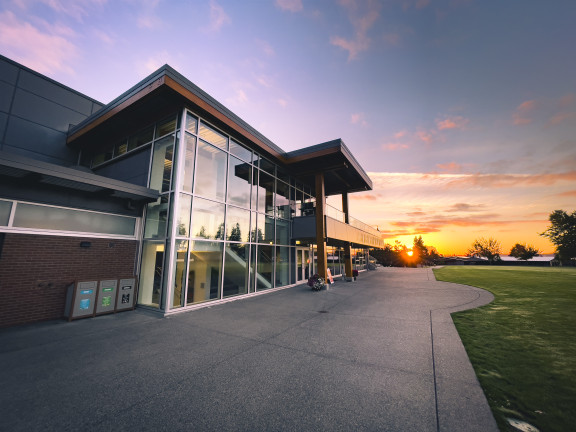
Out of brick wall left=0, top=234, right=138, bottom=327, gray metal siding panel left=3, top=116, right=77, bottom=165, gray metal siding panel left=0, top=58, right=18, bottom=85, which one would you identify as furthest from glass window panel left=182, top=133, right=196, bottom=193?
gray metal siding panel left=0, top=58, right=18, bottom=85

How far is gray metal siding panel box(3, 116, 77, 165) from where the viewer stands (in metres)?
10.3

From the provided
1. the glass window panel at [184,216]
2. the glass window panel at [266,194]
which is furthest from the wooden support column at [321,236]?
the glass window panel at [184,216]

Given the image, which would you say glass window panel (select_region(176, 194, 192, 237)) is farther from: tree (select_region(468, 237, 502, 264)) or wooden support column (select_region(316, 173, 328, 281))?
tree (select_region(468, 237, 502, 264))

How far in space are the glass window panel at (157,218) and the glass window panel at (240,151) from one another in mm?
4147

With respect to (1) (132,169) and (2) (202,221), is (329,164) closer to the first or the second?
(2) (202,221)

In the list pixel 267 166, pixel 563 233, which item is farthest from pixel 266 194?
pixel 563 233

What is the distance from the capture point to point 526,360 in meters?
4.63

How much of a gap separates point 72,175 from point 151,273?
14.1 ft

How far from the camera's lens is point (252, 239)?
12.2 meters

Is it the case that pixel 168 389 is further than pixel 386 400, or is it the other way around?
pixel 168 389

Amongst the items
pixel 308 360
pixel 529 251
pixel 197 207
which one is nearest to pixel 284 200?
pixel 197 207

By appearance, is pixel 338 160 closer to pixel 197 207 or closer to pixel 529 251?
pixel 197 207

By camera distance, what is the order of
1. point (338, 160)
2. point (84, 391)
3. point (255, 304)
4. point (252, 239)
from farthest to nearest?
point (338, 160)
point (252, 239)
point (255, 304)
point (84, 391)

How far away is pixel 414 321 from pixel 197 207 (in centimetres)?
900
